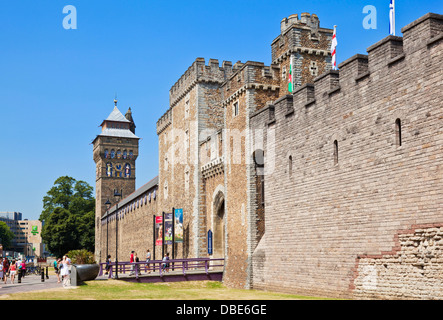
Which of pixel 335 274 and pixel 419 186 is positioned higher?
pixel 419 186

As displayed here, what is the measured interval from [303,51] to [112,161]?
59.2 m

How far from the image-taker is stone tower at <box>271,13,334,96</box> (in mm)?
26266

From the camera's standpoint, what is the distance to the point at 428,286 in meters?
13.3

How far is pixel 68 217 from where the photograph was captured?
83562 millimetres

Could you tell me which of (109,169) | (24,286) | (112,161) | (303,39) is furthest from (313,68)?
(112,161)

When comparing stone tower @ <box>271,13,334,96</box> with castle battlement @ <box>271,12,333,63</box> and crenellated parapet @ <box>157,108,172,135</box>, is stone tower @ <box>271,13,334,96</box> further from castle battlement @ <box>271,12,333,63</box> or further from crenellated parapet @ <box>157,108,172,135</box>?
crenellated parapet @ <box>157,108,172,135</box>

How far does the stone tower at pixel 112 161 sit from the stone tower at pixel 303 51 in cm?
5526

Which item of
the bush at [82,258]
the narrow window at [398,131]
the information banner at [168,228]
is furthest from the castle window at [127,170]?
the narrow window at [398,131]

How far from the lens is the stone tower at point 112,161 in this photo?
7981 centimetres

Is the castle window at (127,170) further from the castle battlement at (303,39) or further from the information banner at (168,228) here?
the castle battlement at (303,39)

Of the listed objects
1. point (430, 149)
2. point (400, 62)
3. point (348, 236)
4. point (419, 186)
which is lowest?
point (348, 236)
